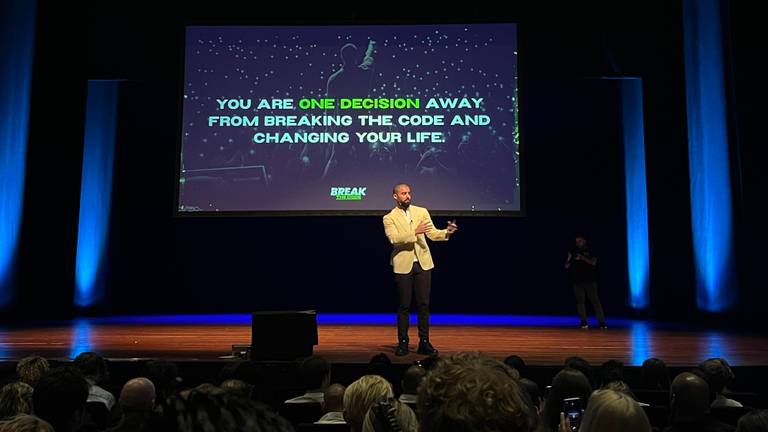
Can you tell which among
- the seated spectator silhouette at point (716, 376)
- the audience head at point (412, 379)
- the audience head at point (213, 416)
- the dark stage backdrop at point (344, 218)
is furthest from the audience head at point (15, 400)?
the dark stage backdrop at point (344, 218)

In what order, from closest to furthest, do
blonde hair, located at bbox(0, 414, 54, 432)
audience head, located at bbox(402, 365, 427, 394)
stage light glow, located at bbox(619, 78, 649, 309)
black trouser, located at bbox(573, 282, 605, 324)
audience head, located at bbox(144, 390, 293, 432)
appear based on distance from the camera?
audience head, located at bbox(144, 390, 293, 432)
blonde hair, located at bbox(0, 414, 54, 432)
audience head, located at bbox(402, 365, 427, 394)
black trouser, located at bbox(573, 282, 605, 324)
stage light glow, located at bbox(619, 78, 649, 309)

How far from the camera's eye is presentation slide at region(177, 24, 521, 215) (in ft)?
23.4

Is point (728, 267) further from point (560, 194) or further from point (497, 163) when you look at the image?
point (497, 163)

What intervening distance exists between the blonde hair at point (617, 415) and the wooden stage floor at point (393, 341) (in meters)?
2.95

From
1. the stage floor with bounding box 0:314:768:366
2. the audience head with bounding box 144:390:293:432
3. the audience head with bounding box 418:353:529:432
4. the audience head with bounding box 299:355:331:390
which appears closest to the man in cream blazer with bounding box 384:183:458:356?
the stage floor with bounding box 0:314:768:366

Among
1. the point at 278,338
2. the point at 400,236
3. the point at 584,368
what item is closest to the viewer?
the point at 584,368

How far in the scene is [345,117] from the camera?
23.7ft

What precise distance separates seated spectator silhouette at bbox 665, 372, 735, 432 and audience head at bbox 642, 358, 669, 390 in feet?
4.38

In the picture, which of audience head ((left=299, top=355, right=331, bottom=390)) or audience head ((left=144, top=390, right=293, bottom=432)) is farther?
audience head ((left=299, top=355, right=331, bottom=390))

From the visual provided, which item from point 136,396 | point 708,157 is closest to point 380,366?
point 136,396

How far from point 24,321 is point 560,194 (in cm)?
723

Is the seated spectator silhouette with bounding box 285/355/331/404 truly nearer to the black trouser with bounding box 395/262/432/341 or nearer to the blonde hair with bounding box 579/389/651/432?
the blonde hair with bounding box 579/389/651/432

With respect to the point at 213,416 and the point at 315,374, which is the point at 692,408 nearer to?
the point at 315,374

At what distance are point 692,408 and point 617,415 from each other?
971 millimetres
